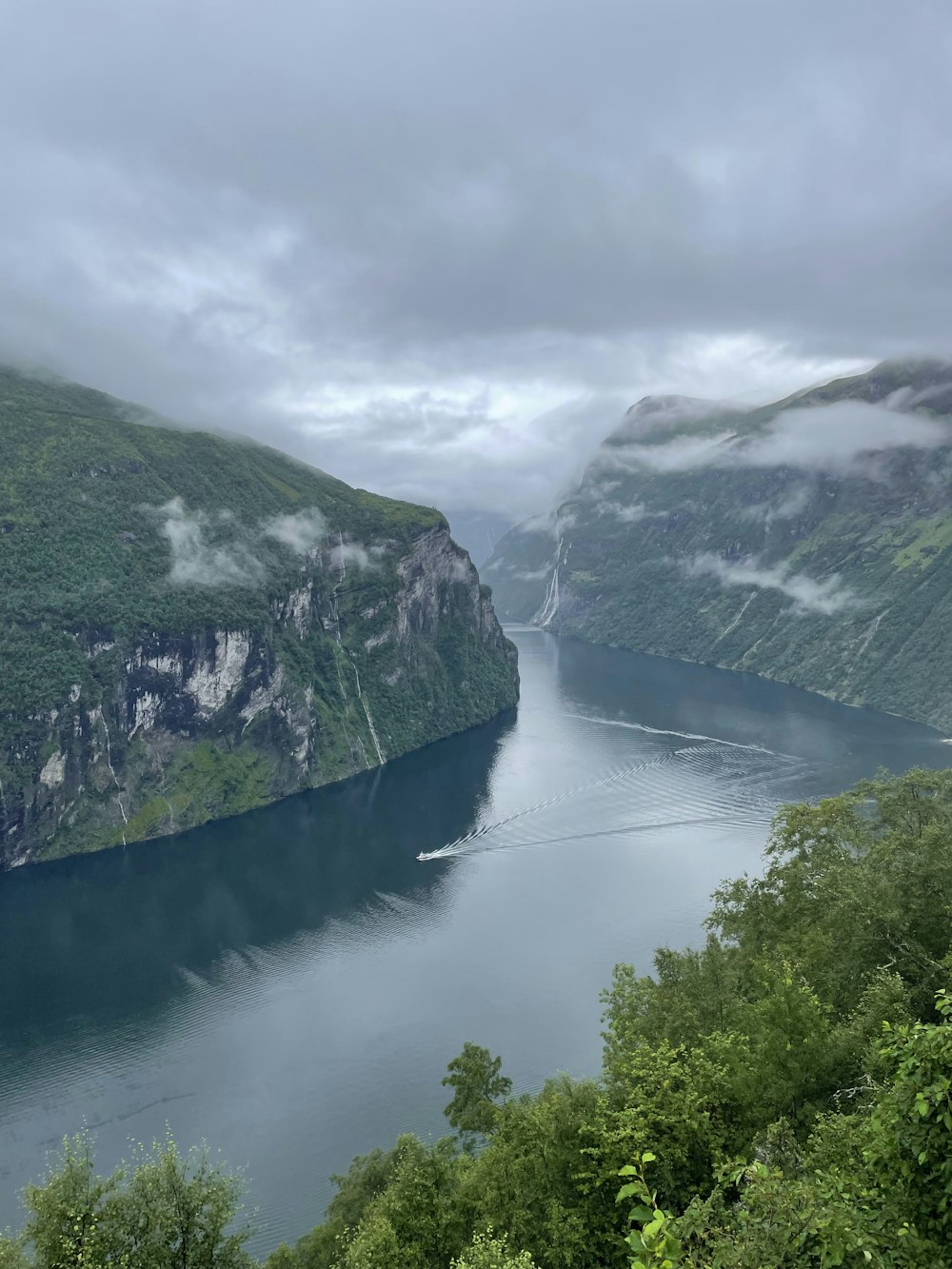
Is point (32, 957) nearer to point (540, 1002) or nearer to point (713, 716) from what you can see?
point (540, 1002)

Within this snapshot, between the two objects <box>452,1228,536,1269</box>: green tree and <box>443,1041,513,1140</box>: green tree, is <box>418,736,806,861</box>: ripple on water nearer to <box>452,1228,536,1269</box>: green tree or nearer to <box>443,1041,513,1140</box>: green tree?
<box>443,1041,513,1140</box>: green tree

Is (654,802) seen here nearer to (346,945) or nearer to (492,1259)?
(346,945)

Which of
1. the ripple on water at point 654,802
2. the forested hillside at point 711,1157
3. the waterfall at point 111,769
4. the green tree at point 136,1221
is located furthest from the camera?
the waterfall at point 111,769

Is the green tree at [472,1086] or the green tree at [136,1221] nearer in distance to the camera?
the green tree at [136,1221]

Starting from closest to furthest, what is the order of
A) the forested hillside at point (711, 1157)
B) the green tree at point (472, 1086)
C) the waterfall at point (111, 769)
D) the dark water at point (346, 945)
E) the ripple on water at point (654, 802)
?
1. the forested hillside at point (711, 1157)
2. the green tree at point (472, 1086)
3. the dark water at point (346, 945)
4. the ripple on water at point (654, 802)
5. the waterfall at point (111, 769)

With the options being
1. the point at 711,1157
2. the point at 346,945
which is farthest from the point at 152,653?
the point at 711,1157

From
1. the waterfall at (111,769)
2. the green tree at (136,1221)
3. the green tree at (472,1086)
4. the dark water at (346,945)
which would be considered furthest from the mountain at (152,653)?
the green tree at (136,1221)

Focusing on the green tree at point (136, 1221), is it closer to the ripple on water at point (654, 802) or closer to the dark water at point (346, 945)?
the dark water at point (346, 945)

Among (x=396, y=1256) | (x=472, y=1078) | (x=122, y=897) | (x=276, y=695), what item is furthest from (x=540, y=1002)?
(x=276, y=695)

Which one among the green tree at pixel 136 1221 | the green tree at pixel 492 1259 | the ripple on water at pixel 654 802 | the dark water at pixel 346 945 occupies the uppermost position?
the green tree at pixel 492 1259

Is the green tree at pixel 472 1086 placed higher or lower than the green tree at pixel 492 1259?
lower
